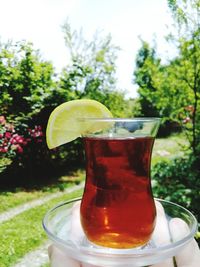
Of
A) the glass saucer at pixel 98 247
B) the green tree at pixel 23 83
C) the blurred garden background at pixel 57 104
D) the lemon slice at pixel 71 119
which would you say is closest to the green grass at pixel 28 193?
the blurred garden background at pixel 57 104

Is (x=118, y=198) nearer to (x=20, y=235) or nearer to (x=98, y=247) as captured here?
(x=98, y=247)

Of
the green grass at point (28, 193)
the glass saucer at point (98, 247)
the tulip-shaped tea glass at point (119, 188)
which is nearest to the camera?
the glass saucer at point (98, 247)

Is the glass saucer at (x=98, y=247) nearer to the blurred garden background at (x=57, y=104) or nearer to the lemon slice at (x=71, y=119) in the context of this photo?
the lemon slice at (x=71, y=119)

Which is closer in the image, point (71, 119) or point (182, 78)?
point (71, 119)

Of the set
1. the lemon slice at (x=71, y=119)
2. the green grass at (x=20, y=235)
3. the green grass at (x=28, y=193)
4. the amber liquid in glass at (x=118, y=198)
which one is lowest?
the green grass at (x=28, y=193)

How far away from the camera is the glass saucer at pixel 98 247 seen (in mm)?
945

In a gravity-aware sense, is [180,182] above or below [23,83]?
below

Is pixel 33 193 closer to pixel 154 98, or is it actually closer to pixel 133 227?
pixel 154 98

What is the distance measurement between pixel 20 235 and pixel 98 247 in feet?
10.7

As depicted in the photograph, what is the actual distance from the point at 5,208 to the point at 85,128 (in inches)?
173

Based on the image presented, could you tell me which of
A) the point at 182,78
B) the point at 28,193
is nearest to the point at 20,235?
the point at 28,193

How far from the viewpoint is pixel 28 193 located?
599cm

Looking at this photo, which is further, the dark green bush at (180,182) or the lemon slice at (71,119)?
the dark green bush at (180,182)

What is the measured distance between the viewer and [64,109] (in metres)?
1.17
